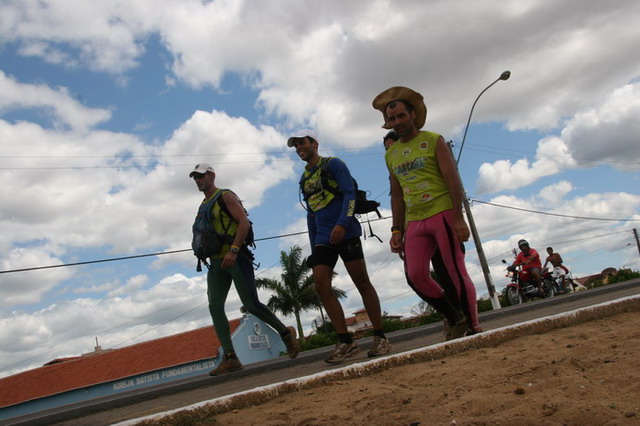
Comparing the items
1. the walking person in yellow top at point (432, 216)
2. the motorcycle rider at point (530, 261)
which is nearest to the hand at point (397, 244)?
the walking person in yellow top at point (432, 216)

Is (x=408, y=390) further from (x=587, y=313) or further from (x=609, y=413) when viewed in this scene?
(x=587, y=313)

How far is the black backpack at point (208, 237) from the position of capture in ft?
18.6

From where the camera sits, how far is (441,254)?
4.50 metres

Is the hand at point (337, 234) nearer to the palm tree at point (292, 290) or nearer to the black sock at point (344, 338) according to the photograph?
the black sock at point (344, 338)

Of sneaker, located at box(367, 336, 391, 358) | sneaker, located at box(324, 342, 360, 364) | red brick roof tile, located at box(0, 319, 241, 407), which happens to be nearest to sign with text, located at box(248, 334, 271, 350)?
red brick roof tile, located at box(0, 319, 241, 407)

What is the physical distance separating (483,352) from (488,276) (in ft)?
61.3

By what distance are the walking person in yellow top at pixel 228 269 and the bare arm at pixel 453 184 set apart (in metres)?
2.04

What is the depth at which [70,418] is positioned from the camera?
450cm

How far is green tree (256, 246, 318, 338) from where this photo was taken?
46.2 meters

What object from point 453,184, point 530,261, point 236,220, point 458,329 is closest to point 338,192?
point 453,184

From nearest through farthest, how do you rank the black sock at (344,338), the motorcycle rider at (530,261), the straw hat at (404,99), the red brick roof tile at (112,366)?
1. the straw hat at (404,99)
2. the black sock at (344,338)
3. the motorcycle rider at (530,261)
4. the red brick roof tile at (112,366)

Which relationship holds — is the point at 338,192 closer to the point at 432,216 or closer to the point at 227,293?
the point at 432,216

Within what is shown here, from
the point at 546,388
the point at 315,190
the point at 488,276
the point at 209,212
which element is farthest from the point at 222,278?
the point at 488,276

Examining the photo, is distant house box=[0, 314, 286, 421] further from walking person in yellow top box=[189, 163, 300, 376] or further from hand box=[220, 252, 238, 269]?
hand box=[220, 252, 238, 269]
